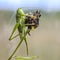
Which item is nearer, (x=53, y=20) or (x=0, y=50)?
(x=0, y=50)

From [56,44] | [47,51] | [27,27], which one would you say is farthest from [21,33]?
[56,44]

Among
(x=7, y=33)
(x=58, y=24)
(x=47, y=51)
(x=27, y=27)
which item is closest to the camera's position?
(x=27, y=27)

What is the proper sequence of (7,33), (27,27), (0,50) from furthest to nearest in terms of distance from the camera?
(0,50) → (7,33) → (27,27)

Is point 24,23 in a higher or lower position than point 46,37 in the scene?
higher

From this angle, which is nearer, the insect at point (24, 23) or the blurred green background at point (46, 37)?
the insect at point (24, 23)

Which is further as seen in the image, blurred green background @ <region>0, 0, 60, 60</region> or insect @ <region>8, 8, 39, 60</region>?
blurred green background @ <region>0, 0, 60, 60</region>

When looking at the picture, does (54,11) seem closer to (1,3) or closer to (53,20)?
(53,20)

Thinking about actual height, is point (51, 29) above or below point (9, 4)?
below

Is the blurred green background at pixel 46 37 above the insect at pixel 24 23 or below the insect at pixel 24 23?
below

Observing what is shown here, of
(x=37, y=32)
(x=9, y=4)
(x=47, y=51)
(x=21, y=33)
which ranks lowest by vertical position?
(x=47, y=51)

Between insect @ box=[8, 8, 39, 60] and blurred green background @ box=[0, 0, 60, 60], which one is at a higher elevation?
insect @ box=[8, 8, 39, 60]

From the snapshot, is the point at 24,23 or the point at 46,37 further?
the point at 46,37
